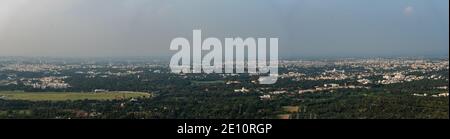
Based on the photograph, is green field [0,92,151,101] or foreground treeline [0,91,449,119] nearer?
foreground treeline [0,91,449,119]

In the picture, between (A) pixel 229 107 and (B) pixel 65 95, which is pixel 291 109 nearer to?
(A) pixel 229 107

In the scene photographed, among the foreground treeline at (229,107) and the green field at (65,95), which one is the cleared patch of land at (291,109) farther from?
the green field at (65,95)

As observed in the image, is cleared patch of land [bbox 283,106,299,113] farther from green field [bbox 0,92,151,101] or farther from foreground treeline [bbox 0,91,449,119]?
green field [bbox 0,92,151,101]

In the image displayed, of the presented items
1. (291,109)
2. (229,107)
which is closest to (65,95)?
(229,107)

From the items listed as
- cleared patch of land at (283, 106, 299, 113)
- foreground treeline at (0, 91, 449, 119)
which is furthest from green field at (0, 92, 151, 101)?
cleared patch of land at (283, 106, 299, 113)

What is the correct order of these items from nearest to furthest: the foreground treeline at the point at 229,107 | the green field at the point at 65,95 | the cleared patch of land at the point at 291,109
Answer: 1. the foreground treeline at the point at 229,107
2. the cleared patch of land at the point at 291,109
3. the green field at the point at 65,95

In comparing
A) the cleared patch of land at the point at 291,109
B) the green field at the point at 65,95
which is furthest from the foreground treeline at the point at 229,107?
the green field at the point at 65,95
